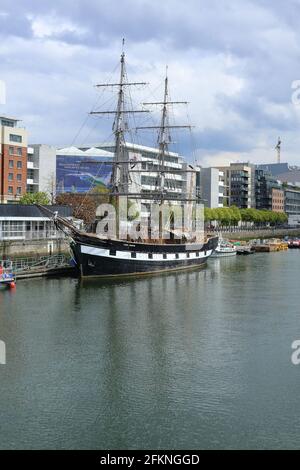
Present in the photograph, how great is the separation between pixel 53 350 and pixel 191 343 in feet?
21.0

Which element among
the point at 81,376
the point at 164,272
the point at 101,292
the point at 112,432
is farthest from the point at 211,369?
the point at 164,272

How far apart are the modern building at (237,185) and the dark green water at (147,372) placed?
13235 cm

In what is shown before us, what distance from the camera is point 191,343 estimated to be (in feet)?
93.5

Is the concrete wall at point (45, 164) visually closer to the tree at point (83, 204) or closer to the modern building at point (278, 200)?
the tree at point (83, 204)

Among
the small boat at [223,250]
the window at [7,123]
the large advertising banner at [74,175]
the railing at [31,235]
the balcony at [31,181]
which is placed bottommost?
the small boat at [223,250]

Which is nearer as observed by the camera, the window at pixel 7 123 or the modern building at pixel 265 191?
the window at pixel 7 123

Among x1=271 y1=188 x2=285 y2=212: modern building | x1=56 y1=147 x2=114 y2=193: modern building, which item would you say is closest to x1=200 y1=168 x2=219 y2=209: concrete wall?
x1=271 y1=188 x2=285 y2=212: modern building

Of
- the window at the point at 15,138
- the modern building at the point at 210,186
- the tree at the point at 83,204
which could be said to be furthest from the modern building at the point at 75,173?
the modern building at the point at 210,186

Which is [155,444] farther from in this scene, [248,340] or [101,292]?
[101,292]

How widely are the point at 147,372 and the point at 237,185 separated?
501 feet

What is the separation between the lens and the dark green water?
710 inches

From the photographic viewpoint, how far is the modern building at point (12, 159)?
→ 3435 inches

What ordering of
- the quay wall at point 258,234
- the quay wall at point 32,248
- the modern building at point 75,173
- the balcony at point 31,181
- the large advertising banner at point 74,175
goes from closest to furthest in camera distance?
the quay wall at point 32,248, the balcony at point 31,181, the modern building at point 75,173, the large advertising banner at point 74,175, the quay wall at point 258,234

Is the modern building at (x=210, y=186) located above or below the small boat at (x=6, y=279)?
above
